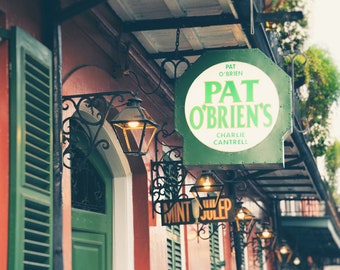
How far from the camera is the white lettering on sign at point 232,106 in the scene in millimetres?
8383

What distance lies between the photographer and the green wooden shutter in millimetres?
6074

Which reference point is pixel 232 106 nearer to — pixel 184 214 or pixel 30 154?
pixel 184 214

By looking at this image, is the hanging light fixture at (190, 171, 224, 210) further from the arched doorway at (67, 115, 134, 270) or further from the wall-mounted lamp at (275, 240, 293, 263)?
the wall-mounted lamp at (275, 240, 293, 263)

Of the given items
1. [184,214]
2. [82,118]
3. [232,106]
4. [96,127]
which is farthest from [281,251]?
[82,118]

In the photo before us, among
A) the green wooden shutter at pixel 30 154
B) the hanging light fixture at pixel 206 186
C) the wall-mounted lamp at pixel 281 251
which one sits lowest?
the green wooden shutter at pixel 30 154

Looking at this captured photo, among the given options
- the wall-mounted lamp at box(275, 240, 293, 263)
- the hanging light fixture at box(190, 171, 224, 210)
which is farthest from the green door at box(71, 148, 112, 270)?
the wall-mounted lamp at box(275, 240, 293, 263)

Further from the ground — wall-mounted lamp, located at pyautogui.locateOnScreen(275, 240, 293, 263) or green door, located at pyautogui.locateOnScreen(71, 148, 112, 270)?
wall-mounted lamp, located at pyautogui.locateOnScreen(275, 240, 293, 263)

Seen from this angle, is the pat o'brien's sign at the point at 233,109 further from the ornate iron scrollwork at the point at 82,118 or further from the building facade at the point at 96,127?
the ornate iron scrollwork at the point at 82,118

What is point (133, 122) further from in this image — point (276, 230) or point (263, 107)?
point (276, 230)

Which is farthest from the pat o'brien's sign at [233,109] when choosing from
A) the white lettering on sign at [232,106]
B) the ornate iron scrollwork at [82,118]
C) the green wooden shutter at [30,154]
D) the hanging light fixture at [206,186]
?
the hanging light fixture at [206,186]

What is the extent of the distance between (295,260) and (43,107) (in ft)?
68.2

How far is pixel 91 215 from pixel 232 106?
188 centimetres

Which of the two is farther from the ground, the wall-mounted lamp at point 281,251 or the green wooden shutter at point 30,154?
the wall-mounted lamp at point 281,251

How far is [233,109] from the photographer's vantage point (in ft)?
27.7
